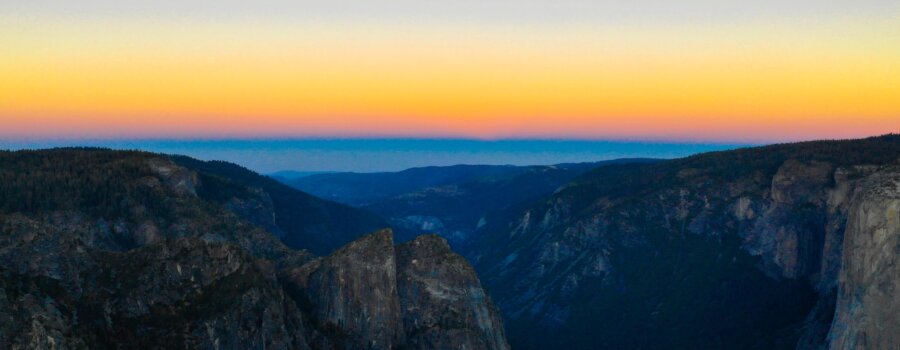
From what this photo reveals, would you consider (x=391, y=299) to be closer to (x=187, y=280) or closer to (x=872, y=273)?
(x=187, y=280)

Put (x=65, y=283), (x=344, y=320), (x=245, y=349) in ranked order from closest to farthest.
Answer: (x=65, y=283)
(x=245, y=349)
(x=344, y=320)

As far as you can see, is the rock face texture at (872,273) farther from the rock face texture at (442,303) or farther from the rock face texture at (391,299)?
the rock face texture at (391,299)

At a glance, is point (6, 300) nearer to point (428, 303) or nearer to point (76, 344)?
point (76, 344)

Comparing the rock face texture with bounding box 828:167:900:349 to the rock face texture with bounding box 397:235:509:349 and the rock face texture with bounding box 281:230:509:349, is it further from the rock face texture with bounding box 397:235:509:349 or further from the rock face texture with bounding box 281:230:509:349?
the rock face texture with bounding box 281:230:509:349

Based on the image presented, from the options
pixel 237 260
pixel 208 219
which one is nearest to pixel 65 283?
pixel 237 260

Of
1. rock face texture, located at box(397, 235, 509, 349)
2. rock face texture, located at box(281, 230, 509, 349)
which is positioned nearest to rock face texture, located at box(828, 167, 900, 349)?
rock face texture, located at box(397, 235, 509, 349)

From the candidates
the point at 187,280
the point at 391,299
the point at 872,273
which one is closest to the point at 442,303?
the point at 391,299
